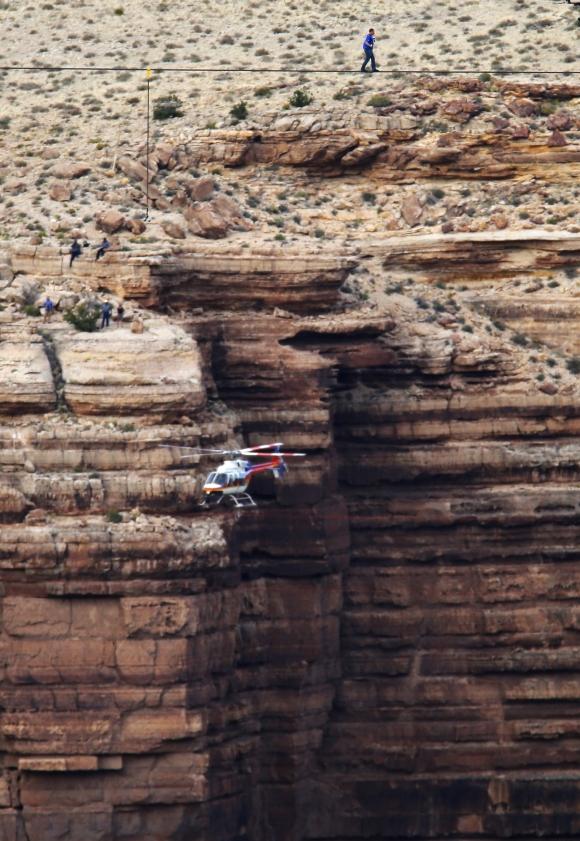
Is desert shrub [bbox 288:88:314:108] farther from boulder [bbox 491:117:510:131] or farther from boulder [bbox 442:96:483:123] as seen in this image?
boulder [bbox 491:117:510:131]

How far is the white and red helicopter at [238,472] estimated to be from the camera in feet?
351

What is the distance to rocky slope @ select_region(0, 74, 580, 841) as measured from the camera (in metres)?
Answer: 106

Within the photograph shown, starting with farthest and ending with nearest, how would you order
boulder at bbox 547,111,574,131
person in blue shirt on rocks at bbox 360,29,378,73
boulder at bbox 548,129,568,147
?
1. person in blue shirt on rocks at bbox 360,29,378,73
2. boulder at bbox 547,111,574,131
3. boulder at bbox 548,129,568,147

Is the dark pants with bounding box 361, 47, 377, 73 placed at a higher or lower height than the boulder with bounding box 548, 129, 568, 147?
higher

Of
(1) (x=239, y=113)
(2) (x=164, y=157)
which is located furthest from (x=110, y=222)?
(1) (x=239, y=113)

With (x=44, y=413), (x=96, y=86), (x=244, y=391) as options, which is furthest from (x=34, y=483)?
(x=96, y=86)

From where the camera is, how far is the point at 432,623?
379 feet

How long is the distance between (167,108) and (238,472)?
64.6ft

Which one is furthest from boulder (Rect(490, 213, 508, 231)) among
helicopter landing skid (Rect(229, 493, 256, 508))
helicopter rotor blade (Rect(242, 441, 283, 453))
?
helicopter landing skid (Rect(229, 493, 256, 508))

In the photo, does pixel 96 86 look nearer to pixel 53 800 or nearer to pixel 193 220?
pixel 193 220

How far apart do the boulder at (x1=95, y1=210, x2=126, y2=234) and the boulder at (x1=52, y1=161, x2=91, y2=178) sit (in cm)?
402

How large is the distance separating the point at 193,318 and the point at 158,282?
1.30m

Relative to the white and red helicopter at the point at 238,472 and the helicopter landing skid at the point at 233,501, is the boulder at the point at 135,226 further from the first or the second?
the helicopter landing skid at the point at 233,501

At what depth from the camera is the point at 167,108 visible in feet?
410
